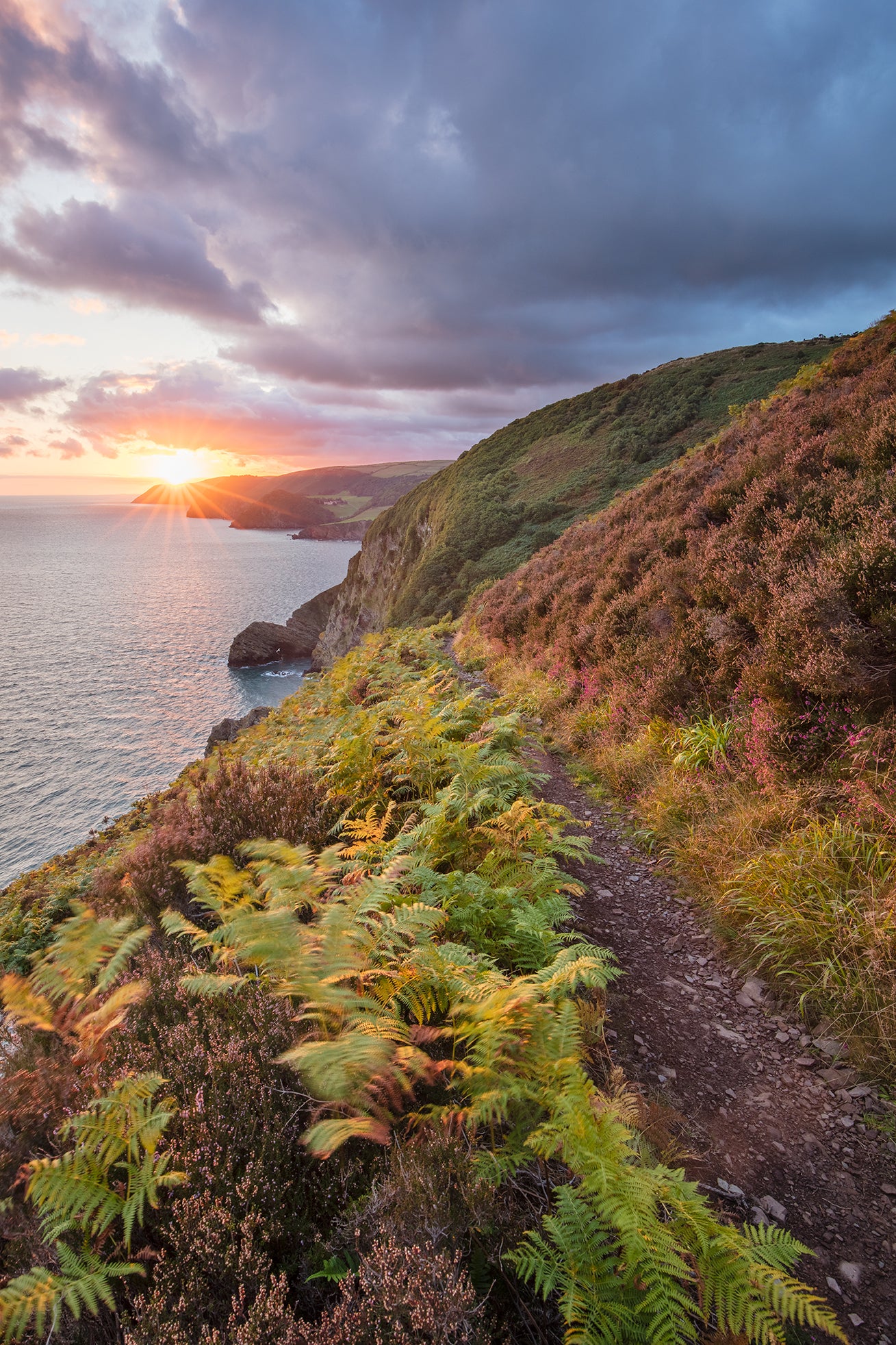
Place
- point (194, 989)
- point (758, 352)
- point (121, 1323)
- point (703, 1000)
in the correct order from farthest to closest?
point (758, 352), point (703, 1000), point (194, 989), point (121, 1323)

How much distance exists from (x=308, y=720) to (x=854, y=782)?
922 centimetres

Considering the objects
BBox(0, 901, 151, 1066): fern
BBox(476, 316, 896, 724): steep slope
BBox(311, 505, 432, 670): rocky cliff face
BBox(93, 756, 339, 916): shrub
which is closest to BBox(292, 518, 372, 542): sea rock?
BBox(311, 505, 432, 670): rocky cliff face

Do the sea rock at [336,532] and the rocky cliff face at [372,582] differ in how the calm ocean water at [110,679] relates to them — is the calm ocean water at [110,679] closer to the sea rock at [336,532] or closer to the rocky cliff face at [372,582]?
the rocky cliff face at [372,582]

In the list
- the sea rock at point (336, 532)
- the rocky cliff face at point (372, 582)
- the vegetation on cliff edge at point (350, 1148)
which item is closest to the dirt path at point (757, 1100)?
the vegetation on cliff edge at point (350, 1148)

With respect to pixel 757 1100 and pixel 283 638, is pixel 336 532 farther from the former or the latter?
pixel 757 1100

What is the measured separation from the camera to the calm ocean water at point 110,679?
22969mm

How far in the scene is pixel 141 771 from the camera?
84.1 feet

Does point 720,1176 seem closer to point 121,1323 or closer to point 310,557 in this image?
point 121,1323

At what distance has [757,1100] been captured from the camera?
10.3 ft

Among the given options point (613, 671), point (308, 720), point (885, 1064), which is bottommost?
point (308, 720)

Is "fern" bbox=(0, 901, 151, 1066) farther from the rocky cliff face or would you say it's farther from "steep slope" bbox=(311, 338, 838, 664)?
the rocky cliff face

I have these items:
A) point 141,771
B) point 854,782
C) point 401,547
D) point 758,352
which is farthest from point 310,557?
point 854,782

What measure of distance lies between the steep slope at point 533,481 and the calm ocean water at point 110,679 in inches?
489

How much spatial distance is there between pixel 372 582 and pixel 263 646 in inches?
504
